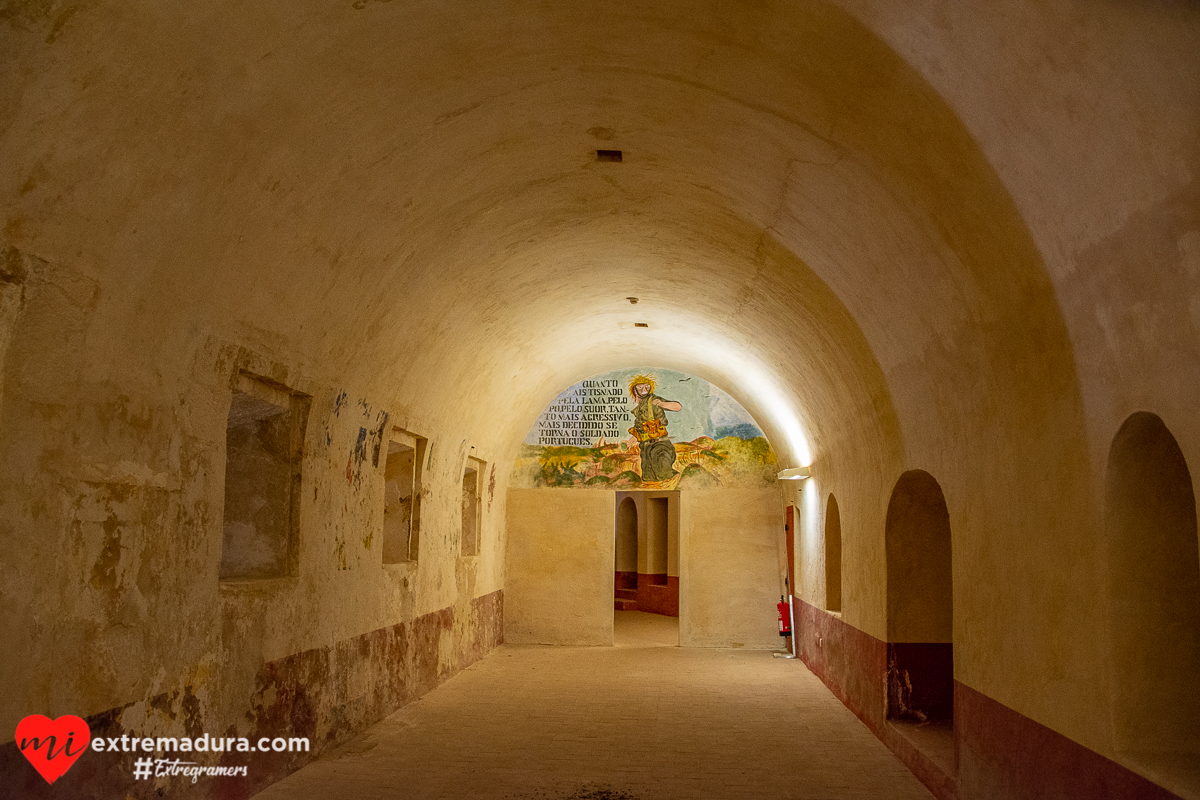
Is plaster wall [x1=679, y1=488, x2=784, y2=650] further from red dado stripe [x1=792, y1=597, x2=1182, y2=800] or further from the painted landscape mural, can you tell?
red dado stripe [x1=792, y1=597, x2=1182, y2=800]

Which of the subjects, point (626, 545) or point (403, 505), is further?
point (626, 545)

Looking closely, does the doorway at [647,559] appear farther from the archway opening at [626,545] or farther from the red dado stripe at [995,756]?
the red dado stripe at [995,756]

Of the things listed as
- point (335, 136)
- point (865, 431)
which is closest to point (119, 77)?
point (335, 136)

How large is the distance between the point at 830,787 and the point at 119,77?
21.9ft

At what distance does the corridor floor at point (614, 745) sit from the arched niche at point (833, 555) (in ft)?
3.79

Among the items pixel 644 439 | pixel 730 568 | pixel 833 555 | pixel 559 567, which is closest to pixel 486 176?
pixel 833 555

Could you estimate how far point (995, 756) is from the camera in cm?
608

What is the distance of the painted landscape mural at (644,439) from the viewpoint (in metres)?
17.6

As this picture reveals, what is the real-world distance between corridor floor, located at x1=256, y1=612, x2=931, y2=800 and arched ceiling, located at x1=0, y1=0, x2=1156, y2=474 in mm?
2941

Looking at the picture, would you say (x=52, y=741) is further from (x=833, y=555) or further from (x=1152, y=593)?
(x=833, y=555)

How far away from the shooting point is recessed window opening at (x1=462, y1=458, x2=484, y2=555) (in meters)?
15.3

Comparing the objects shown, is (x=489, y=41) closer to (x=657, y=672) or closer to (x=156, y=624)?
(x=156, y=624)

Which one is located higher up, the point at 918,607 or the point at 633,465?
the point at 633,465

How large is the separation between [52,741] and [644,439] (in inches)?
534
